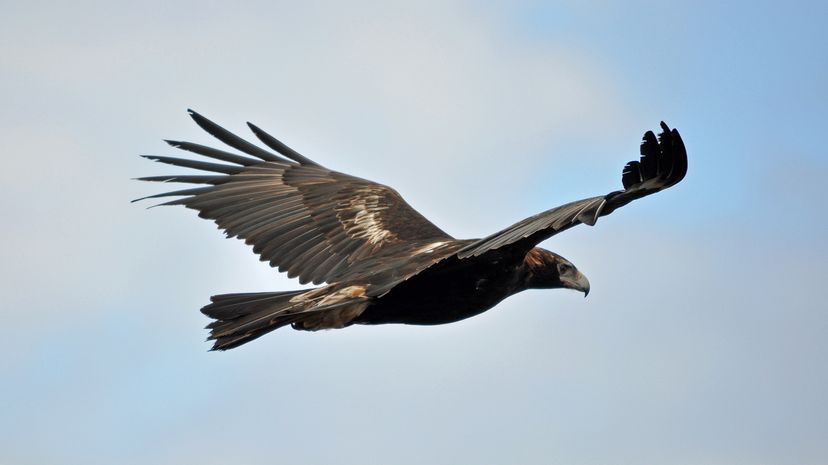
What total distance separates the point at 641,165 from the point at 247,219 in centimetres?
475

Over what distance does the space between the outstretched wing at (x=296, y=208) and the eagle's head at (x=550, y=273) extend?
80 centimetres

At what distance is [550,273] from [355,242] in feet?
5.85

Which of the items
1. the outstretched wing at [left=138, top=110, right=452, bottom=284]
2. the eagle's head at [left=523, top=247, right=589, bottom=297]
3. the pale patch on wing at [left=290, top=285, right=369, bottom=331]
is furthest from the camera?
the outstretched wing at [left=138, top=110, right=452, bottom=284]

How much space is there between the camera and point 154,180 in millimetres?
12312

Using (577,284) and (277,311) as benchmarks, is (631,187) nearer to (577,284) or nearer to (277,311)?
(577,284)

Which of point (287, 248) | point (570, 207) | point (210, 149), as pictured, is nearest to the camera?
point (570, 207)

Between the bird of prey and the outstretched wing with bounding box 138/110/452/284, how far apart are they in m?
0.01

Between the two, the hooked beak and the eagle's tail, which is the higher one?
the eagle's tail

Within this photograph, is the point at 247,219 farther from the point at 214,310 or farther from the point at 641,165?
the point at 641,165

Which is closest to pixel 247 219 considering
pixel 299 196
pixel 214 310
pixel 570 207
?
pixel 299 196

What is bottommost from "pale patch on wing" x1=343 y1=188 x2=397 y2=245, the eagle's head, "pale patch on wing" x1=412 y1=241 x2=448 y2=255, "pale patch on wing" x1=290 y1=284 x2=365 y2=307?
the eagle's head

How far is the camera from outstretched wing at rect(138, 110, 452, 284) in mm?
11867

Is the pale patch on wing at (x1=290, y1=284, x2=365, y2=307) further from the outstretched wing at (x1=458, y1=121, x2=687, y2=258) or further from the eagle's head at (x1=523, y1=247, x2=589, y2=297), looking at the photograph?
the outstretched wing at (x1=458, y1=121, x2=687, y2=258)

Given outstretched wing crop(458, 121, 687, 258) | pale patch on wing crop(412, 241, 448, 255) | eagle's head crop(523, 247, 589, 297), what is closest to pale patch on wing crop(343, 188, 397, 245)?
pale patch on wing crop(412, 241, 448, 255)
